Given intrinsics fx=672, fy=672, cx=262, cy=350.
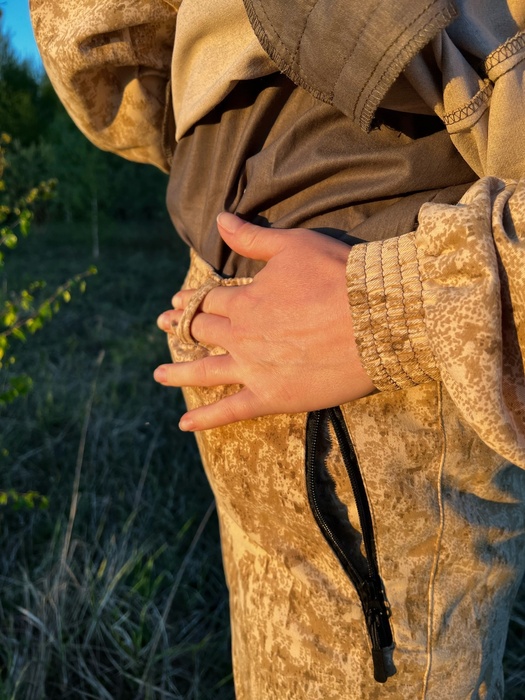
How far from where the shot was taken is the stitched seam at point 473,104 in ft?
2.63

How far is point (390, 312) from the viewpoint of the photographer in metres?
0.80

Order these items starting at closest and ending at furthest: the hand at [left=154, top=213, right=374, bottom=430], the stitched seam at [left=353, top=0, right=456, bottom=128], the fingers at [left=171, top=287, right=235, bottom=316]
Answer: the stitched seam at [left=353, top=0, right=456, bottom=128]
the hand at [left=154, top=213, right=374, bottom=430]
the fingers at [left=171, top=287, right=235, bottom=316]

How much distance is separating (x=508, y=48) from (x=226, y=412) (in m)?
0.57

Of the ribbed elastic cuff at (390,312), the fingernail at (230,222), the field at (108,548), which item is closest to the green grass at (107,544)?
the field at (108,548)

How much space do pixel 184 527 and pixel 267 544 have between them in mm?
2213

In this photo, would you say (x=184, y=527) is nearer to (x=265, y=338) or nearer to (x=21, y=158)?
(x=265, y=338)

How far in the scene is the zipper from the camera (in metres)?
0.90

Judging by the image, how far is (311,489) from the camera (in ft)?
2.95

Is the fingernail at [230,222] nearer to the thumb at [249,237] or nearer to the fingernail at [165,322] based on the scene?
the thumb at [249,237]

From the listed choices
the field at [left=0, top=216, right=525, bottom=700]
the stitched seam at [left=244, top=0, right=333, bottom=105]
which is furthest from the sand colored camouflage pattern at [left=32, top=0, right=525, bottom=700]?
the field at [left=0, top=216, right=525, bottom=700]

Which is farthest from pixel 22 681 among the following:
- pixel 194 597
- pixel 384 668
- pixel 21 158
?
pixel 21 158

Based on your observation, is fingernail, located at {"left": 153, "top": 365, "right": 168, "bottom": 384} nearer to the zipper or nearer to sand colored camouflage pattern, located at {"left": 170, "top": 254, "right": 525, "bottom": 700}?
sand colored camouflage pattern, located at {"left": 170, "top": 254, "right": 525, "bottom": 700}

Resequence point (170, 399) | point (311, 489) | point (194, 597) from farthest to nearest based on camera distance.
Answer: point (170, 399) < point (194, 597) < point (311, 489)

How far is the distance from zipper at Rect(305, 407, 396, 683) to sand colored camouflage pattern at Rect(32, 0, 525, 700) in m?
0.01
